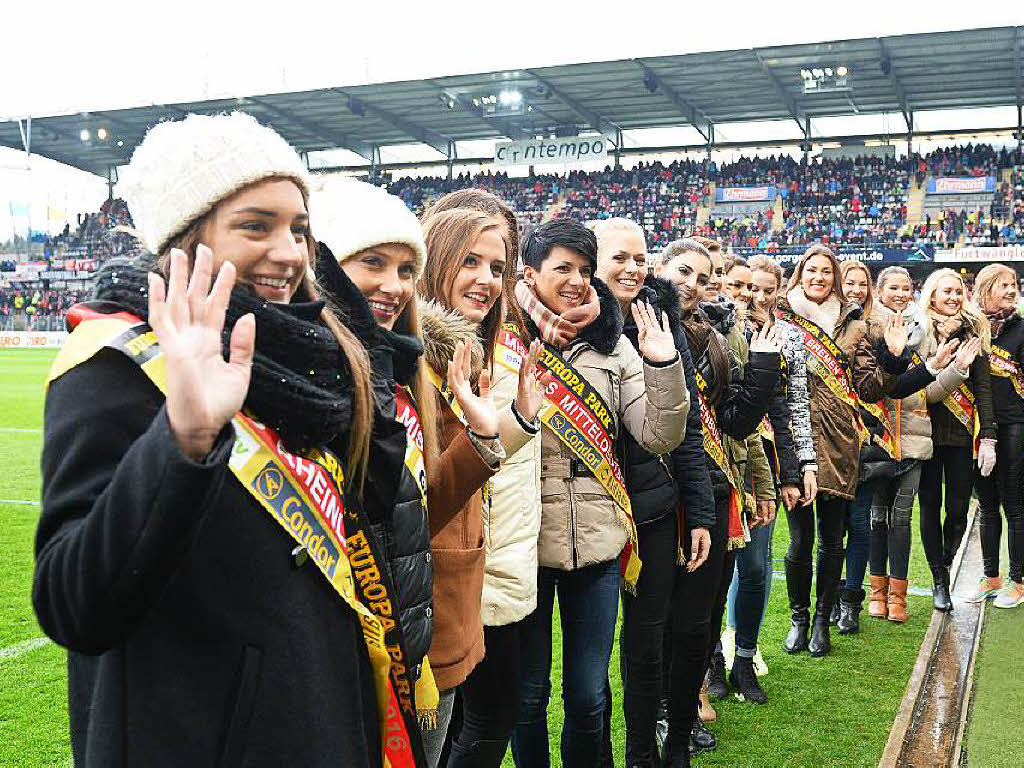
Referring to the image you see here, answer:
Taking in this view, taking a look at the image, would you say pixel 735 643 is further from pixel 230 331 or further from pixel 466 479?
pixel 230 331

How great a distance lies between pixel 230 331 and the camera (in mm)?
1271

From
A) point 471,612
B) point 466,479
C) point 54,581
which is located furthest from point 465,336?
point 54,581

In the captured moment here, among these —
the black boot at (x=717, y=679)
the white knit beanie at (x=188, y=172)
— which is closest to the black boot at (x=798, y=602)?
the black boot at (x=717, y=679)

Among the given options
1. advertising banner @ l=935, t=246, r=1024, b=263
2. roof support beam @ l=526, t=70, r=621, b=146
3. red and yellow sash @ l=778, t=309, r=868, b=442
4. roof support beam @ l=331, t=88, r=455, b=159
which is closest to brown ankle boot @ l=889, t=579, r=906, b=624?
red and yellow sash @ l=778, t=309, r=868, b=442

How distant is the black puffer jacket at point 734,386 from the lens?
362cm

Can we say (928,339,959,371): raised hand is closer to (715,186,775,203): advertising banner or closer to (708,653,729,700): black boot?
(708,653,729,700): black boot

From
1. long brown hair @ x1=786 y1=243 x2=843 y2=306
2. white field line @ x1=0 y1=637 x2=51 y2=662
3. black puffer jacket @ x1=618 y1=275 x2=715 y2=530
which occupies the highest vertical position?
long brown hair @ x1=786 y1=243 x2=843 y2=306

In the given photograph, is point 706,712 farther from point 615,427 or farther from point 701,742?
point 615,427

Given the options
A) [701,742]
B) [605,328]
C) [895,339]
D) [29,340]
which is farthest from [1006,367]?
[29,340]

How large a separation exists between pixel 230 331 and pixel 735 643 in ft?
11.9

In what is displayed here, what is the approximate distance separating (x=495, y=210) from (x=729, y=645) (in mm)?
2863

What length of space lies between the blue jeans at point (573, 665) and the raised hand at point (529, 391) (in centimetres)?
61

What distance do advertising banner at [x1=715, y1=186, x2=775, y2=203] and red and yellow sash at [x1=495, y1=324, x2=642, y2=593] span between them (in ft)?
101

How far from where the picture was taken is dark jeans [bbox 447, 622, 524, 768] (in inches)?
95.5
